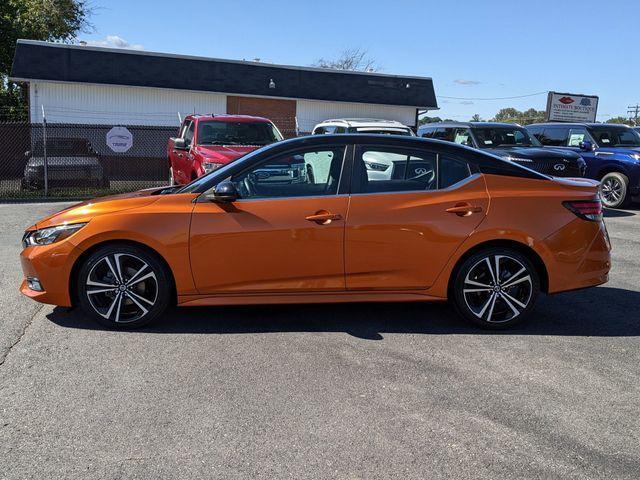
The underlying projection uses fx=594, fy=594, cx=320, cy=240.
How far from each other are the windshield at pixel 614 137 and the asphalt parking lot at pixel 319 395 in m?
9.53

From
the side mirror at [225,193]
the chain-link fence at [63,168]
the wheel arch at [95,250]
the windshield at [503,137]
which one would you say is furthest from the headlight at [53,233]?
the chain-link fence at [63,168]

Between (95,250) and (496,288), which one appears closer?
(95,250)

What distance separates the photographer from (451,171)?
16.7ft

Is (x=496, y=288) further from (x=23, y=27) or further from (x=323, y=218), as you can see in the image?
(x=23, y=27)

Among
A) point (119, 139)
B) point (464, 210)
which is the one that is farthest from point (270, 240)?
point (119, 139)

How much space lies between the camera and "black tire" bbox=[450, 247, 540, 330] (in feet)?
16.5

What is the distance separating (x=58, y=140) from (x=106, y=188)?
1696 mm

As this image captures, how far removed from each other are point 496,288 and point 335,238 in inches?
57.3

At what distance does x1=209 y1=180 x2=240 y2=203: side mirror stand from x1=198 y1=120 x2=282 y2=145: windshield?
21.2 ft

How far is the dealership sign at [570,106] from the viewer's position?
31.3 metres

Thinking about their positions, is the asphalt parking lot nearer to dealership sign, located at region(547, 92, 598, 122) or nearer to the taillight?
the taillight

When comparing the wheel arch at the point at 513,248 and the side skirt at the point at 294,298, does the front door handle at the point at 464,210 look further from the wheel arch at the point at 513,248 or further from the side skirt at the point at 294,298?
the side skirt at the point at 294,298

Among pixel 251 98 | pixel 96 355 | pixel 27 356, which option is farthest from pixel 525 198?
pixel 251 98

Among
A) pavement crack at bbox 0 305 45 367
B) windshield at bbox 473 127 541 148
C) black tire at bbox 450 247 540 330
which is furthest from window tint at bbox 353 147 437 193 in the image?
windshield at bbox 473 127 541 148
